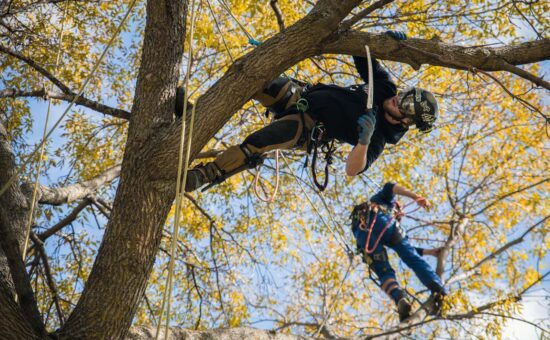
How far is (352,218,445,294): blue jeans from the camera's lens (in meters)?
6.40

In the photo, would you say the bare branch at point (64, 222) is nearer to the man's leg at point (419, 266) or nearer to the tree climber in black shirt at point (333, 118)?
the tree climber in black shirt at point (333, 118)

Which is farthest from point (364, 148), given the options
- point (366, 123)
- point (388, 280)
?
point (388, 280)

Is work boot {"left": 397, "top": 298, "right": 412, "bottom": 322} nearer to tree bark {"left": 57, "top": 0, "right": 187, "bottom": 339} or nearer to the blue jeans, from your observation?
Result: the blue jeans

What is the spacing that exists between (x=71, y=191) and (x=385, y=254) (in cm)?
354

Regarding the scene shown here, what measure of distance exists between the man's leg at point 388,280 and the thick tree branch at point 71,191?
3044 mm

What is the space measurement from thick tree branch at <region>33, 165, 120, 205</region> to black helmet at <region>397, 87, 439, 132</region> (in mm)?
2804

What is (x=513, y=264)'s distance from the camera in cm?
810

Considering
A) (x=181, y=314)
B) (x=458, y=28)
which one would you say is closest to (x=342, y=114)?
(x=458, y=28)

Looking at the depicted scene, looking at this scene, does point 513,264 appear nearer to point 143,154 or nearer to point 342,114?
point 342,114

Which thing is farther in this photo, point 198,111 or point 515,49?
point 515,49

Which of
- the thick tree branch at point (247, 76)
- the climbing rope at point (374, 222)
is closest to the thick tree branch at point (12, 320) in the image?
the thick tree branch at point (247, 76)

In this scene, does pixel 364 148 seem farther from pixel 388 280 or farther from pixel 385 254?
pixel 385 254

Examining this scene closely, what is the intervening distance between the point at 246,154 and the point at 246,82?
644 millimetres

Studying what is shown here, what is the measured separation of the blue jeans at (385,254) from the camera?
640 centimetres
